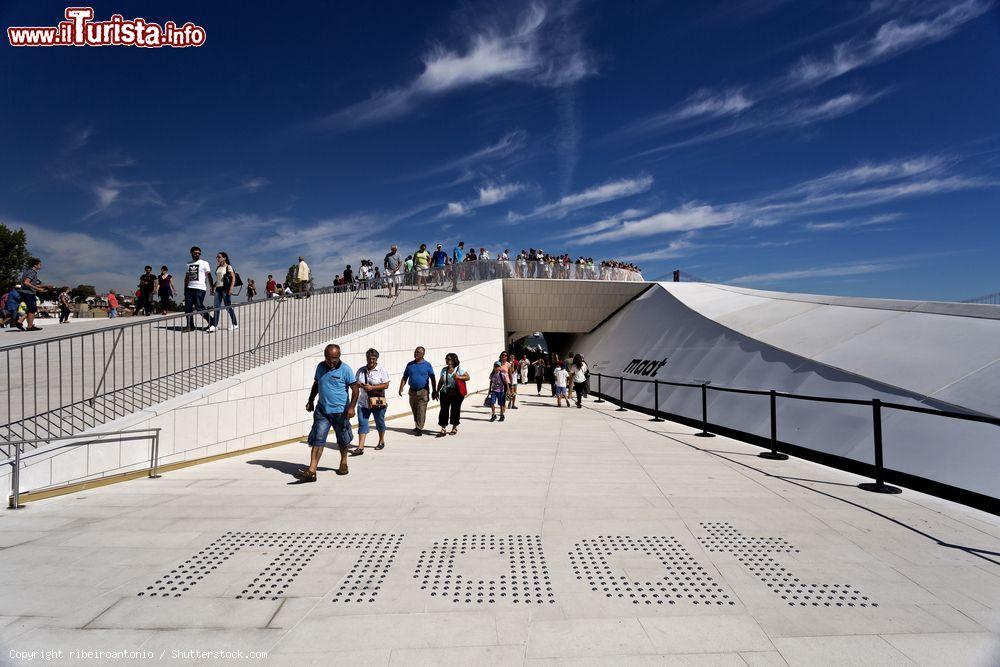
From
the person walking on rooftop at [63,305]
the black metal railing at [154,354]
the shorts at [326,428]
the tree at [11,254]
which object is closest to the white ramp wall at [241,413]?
the black metal railing at [154,354]

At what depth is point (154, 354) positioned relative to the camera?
8.04m

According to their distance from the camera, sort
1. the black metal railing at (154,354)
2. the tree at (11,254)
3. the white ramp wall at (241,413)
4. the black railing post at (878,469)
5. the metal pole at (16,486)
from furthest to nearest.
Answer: the tree at (11,254), the black metal railing at (154,354), the white ramp wall at (241,413), the black railing post at (878,469), the metal pole at (16,486)

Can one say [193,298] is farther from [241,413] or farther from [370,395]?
[370,395]

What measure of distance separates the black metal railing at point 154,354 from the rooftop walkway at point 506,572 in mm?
1383

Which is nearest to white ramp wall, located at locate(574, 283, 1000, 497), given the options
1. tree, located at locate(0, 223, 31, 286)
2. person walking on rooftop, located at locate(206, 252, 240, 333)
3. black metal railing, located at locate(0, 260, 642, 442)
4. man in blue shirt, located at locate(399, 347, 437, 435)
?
man in blue shirt, located at locate(399, 347, 437, 435)

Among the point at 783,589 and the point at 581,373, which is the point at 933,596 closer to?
the point at 783,589

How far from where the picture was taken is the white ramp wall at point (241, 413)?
17.5 feet

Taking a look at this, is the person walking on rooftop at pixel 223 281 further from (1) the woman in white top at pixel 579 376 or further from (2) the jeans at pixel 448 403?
(1) the woman in white top at pixel 579 376

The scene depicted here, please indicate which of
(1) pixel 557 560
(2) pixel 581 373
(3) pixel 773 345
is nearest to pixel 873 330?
(3) pixel 773 345

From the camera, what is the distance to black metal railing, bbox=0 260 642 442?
5832 mm

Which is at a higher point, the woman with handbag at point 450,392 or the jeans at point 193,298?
the jeans at point 193,298

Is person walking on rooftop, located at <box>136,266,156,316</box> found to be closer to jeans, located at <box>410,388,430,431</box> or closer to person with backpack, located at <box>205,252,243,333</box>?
person with backpack, located at <box>205,252,243,333</box>

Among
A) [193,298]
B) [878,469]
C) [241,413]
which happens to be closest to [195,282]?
[193,298]

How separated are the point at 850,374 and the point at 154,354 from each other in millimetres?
12993
